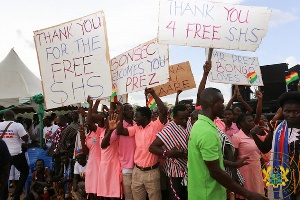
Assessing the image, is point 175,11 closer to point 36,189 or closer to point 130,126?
point 130,126

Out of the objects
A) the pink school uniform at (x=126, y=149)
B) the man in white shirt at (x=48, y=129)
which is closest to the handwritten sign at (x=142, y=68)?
the pink school uniform at (x=126, y=149)

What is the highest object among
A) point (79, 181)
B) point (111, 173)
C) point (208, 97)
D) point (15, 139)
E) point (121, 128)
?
point (208, 97)

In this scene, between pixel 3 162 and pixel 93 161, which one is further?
pixel 93 161

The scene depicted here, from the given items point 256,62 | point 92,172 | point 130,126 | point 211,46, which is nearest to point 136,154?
point 130,126

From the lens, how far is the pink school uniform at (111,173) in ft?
19.0

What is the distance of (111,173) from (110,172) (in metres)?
0.02

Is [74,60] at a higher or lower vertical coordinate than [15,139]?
higher

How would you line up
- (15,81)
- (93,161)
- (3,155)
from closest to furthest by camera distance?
(3,155), (93,161), (15,81)

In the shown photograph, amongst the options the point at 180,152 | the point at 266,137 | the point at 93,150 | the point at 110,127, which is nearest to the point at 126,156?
the point at 110,127

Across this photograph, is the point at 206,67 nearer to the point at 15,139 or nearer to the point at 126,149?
the point at 126,149

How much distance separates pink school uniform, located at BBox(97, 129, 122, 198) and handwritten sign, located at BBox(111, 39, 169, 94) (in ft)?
3.27

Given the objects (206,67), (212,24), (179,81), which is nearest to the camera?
(206,67)

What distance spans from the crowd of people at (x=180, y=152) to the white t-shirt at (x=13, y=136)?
21 millimetres

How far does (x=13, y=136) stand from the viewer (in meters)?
7.98
